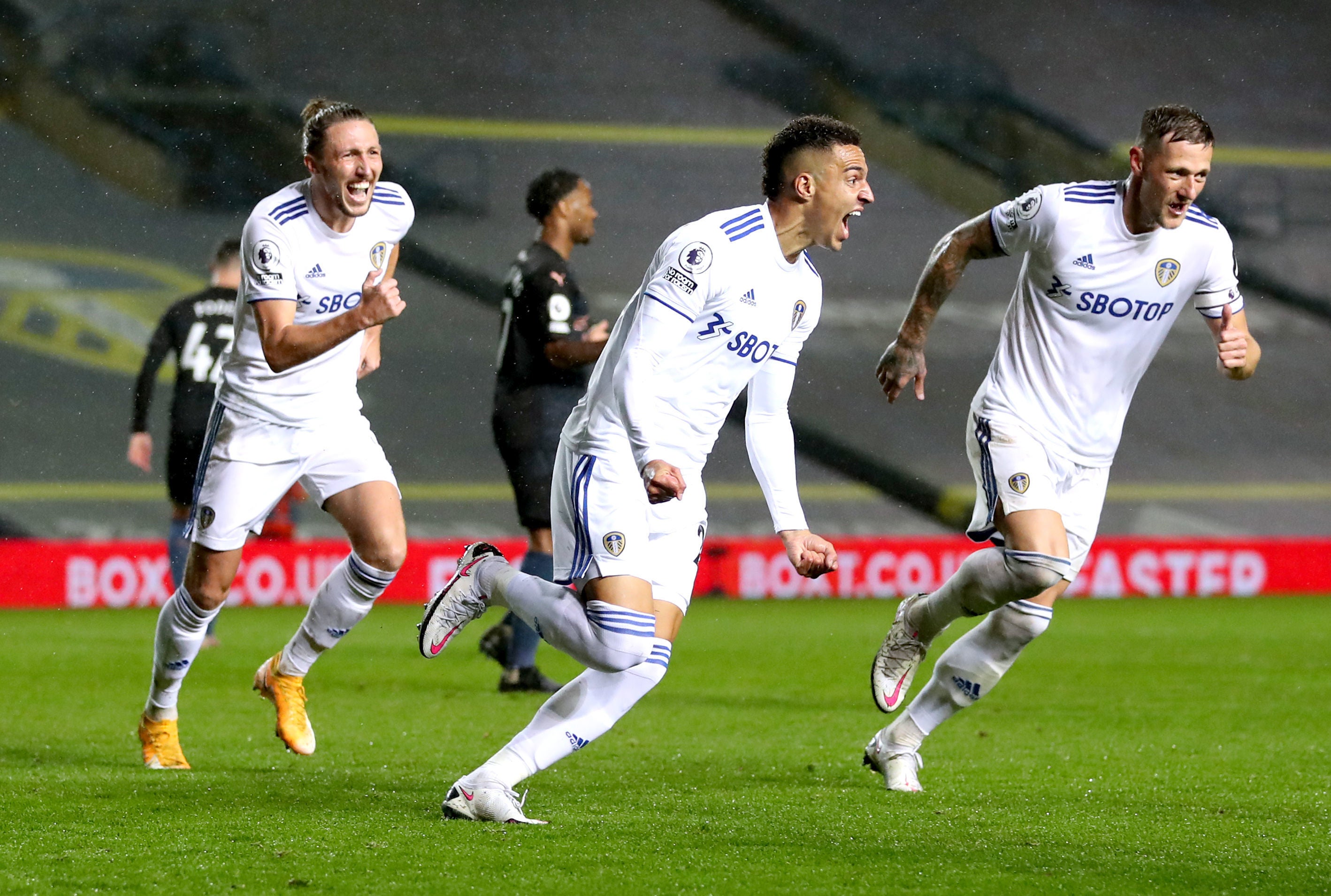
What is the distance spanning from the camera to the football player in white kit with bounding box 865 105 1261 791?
4.63 meters

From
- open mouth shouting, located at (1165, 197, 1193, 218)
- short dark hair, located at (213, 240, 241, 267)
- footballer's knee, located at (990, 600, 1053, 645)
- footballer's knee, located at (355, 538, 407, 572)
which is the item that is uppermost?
short dark hair, located at (213, 240, 241, 267)

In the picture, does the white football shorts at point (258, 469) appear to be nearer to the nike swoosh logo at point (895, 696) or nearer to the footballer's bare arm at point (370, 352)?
the footballer's bare arm at point (370, 352)

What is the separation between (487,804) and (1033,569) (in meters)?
1.59

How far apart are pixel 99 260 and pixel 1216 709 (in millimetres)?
12940

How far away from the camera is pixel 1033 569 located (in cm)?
446

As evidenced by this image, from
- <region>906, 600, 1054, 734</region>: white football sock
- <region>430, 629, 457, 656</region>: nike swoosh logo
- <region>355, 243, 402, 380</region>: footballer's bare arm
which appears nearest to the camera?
<region>430, 629, 457, 656</region>: nike swoosh logo

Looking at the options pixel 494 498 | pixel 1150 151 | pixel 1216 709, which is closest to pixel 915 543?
pixel 494 498

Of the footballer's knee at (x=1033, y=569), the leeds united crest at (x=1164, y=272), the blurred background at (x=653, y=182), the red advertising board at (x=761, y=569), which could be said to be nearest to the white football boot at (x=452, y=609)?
the footballer's knee at (x=1033, y=569)

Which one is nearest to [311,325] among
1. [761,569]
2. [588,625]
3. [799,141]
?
[588,625]

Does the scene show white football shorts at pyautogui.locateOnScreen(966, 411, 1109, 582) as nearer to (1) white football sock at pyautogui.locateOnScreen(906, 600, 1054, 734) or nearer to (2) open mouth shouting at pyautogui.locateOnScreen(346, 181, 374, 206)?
(1) white football sock at pyautogui.locateOnScreen(906, 600, 1054, 734)

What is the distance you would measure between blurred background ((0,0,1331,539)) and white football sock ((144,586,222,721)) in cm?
1082

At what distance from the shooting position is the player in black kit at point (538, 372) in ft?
23.2

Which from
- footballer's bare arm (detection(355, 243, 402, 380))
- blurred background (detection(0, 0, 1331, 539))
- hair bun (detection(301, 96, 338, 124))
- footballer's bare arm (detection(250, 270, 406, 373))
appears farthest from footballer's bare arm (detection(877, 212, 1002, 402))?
blurred background (detection(0, 0, 1331, 539))

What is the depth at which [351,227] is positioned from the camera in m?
4.91
